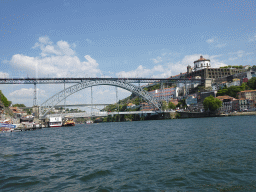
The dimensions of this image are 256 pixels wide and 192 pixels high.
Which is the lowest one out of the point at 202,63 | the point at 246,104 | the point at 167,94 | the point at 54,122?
the point at 54,122

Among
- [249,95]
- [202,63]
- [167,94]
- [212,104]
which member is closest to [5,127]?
[212,104]

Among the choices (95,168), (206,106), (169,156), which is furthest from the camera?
(206,106)

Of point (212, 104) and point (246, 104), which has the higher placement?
point (212, 104)

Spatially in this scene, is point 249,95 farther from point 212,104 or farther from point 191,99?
point 191,99

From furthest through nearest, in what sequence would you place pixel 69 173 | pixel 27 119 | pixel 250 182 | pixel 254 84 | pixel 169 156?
1. pixel 254 84
2. pixel 27 119
3. pixel 169 156
4. pixel 69 173
5. pixel 250 182

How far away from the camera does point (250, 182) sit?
403 cm

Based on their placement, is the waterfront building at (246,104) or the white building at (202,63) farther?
the white building at (202,63)

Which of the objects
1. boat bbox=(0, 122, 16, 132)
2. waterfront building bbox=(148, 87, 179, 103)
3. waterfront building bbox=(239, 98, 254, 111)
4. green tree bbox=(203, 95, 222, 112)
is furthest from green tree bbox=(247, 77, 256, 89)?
boat bbox=(0, 122, 16, 132)

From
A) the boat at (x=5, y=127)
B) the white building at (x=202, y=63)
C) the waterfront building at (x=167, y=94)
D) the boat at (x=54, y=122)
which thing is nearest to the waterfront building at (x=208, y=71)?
the white building at (x=202, y=63)

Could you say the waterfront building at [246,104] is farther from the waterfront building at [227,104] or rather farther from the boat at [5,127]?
the boat at [5,127]

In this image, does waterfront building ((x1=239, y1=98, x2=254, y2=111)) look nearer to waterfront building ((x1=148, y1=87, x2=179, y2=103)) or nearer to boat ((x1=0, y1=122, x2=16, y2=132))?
waterfront building ((x1=148, y1=87, x2=179, y2=103))

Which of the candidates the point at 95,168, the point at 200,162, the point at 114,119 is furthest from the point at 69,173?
the point at 114,119

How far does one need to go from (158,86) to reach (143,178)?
79942mm

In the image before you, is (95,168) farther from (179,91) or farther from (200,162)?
(179,91)
